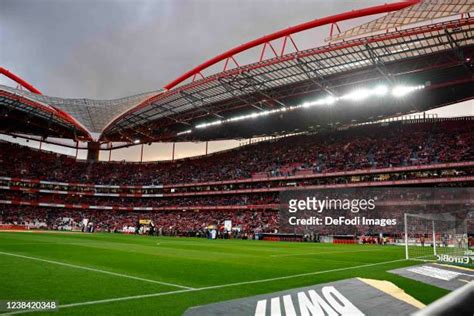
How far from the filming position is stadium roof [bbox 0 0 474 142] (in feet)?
105

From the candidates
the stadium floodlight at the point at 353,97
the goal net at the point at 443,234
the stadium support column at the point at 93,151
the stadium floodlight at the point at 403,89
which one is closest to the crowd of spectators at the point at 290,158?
the stadium support column at the point at 93,151

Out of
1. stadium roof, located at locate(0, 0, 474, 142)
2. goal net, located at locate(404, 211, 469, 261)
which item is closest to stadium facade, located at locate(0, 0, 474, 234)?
stadium roof, located at locate(0, 0, 474, 142)

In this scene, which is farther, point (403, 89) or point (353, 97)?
point (353, 97)

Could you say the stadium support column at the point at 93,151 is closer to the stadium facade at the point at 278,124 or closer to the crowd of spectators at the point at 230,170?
the stadium facade at the point at 278,124

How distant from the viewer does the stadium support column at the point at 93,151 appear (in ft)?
259

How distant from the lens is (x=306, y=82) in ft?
139

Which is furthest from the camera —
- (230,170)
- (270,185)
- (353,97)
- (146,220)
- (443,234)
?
(230,170)

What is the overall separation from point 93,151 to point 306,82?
180ft

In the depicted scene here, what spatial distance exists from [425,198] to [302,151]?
1035 inches

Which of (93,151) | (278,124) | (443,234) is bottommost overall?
(443,234)

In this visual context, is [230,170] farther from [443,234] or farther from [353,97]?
[443,234]

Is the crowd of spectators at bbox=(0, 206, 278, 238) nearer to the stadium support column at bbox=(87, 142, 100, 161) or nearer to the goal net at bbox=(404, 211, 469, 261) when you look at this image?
the stadium support column at bbox=(87, 142, 100, 161)

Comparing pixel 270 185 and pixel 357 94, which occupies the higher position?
pixel 357 94

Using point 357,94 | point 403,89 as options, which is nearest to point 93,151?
point 357,94
